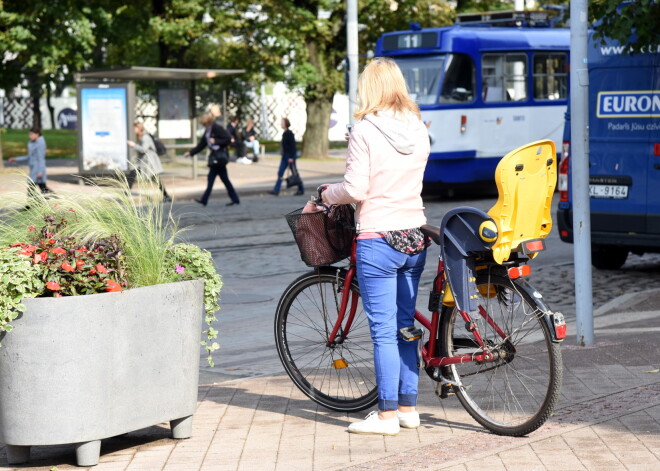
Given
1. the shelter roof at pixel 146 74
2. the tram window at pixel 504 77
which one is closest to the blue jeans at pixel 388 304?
the tram window at pixel 504 77

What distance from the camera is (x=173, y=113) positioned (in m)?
30.0

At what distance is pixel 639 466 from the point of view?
4945mm

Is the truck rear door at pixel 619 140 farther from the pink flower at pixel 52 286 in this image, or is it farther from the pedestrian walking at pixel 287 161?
the pedestrian walking at pixel 287 161

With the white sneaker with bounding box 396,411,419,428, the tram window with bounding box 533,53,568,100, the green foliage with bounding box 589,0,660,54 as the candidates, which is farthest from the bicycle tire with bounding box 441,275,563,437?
the tram window with bounding box 533,53,568,100

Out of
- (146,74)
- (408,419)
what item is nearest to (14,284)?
(408,419)

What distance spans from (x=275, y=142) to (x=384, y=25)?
15.8 metres

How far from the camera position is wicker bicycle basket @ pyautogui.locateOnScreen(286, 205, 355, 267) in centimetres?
587

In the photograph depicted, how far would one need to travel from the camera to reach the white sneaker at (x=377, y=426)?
5625 mm

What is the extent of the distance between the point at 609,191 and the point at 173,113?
1994 centimetres

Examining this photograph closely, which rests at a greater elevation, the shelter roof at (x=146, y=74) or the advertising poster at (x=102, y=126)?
the shelter roof at (x=146, y=74)

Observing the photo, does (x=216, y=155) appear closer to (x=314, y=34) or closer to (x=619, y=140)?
(x=619, y=140)

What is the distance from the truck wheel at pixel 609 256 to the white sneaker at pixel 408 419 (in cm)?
705

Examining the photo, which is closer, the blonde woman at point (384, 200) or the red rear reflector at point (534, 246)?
the red rear reflector at point (534, 246)

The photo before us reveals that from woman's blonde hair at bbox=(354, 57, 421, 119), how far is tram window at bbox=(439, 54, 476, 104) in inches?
655
